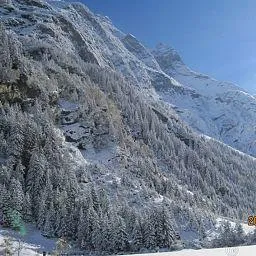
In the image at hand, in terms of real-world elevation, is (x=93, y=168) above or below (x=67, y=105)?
below

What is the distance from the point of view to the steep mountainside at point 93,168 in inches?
3145

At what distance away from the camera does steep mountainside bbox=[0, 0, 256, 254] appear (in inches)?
3145

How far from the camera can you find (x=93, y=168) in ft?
370

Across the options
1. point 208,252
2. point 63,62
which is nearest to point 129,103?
point 63,62

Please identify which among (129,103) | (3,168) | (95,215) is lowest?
(95,215)

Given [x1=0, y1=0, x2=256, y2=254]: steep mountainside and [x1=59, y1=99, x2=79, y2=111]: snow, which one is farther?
[x1=59, y1=99, x2=79, y2=111]: snow

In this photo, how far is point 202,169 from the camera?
18462 cm

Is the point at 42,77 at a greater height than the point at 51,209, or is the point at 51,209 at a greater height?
the point at 42,77

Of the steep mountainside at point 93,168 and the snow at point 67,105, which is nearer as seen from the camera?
the steep mountainside at point 93,168

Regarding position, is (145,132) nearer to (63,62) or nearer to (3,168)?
(63,62)

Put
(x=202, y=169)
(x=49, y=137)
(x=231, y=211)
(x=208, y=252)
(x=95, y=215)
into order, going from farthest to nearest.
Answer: (x=202, y=169)
(x=231, y=211)
(x=49, y=137)
(x=95, y=215)
(x=208, y=252)

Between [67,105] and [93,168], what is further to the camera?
[67,105]

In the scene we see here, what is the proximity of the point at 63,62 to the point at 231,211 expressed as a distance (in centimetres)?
8100

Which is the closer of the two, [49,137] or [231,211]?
[49,137]
